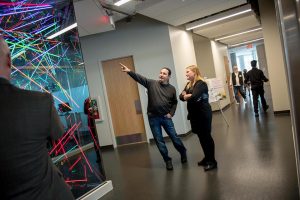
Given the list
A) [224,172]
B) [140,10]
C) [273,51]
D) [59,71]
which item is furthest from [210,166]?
[273,51]

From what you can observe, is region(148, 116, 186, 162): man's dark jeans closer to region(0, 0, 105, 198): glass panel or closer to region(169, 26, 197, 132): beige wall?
region(0, 0, 105, 198): glass panel

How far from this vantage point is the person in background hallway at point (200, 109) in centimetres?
381

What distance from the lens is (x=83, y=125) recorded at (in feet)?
11.7

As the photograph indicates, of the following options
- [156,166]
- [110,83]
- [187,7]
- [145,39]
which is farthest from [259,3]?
[156,166]

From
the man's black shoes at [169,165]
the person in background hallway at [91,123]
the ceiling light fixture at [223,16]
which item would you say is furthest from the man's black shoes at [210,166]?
the ceiling light fixture at [223,16]

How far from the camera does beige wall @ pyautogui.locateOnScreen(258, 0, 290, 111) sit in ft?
22.2

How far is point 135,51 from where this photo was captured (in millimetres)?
6727

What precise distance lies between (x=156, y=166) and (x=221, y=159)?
3.48 ft

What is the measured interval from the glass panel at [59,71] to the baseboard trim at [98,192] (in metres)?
0.07

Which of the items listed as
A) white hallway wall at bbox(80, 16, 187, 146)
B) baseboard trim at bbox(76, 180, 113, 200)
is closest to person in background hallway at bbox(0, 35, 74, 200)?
baseboard trim at bbox(76, 180, 113, 200)

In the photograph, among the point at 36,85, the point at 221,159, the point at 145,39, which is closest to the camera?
the point at 36,85

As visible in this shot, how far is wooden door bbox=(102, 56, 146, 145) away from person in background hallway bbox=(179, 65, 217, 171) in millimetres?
3000

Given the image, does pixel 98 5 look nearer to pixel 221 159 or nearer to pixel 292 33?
pixel 221 159

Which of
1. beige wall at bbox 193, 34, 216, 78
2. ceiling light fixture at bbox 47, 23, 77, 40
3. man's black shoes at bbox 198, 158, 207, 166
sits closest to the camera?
ceiling light fixture at bbox 47, 23, 77, 40
